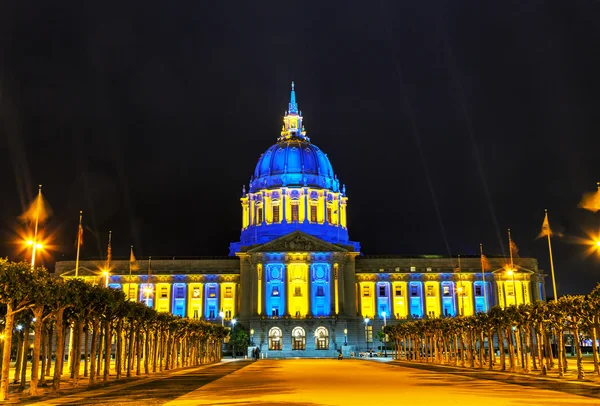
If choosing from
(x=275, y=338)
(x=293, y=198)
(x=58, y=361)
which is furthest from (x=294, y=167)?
(x=58, y=361)

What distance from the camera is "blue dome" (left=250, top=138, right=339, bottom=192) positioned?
165m

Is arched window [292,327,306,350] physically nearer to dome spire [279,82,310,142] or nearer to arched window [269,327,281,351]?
arched window [269,327,281,351]

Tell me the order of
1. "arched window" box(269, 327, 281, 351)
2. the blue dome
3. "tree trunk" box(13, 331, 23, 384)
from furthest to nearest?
the blue dome, "arched window" box(269, 327, 281, 351), "tree trunk" box(13, 331, 23, 384)

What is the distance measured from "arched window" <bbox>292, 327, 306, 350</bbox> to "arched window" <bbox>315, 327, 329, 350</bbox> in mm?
2730

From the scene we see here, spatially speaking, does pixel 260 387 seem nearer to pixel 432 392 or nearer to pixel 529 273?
pixel 432 392

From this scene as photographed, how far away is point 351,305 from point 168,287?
42.1 meters

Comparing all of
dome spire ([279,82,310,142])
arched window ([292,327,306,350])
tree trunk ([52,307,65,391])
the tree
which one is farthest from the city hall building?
the tree

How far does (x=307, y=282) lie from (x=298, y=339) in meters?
13.1

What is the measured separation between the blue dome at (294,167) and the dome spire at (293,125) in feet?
14.1

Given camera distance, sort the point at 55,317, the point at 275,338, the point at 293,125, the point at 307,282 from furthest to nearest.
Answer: the point at 293,125, the point at 307,282, the point at 275,338, the point at 55,317

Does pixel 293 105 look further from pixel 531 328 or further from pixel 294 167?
pixel 531 328

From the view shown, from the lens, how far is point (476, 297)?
495 feet

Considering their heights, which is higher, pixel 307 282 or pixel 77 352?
pixel 307 282

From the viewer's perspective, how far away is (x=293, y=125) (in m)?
185
